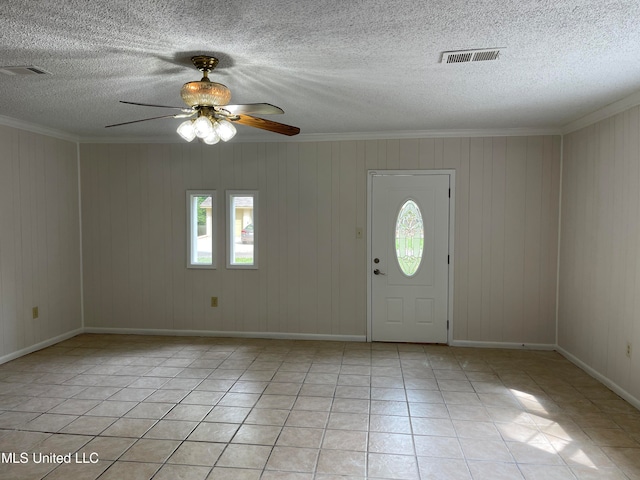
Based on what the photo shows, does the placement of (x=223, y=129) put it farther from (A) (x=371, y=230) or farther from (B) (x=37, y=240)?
(B) (x=37, y=240)

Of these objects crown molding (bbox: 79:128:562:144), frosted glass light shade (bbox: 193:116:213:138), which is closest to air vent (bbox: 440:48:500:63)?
frosted glass light shade (bbox: 193:116:213:138)

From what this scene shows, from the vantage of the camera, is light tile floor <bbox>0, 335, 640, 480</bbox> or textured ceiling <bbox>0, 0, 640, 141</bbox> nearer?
textured ceiling <bbox>0, 0, 640, 141</bbox>

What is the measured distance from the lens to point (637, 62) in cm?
273

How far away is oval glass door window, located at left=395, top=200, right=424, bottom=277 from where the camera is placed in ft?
16.6

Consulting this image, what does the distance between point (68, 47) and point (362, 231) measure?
3419mm

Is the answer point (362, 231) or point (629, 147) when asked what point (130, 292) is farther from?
point (629, 147)

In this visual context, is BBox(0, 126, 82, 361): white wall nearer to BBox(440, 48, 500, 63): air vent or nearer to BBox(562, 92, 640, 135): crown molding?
BBox(440, 48, 500, 63): air vent

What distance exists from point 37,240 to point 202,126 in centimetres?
340

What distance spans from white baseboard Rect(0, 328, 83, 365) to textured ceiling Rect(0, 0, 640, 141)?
2.41 m

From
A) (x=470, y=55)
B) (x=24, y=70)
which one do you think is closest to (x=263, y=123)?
(x=470, y=55)

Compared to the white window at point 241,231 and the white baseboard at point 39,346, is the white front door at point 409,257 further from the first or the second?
the white baseboard at point 39,346

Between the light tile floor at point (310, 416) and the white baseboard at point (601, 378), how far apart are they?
2.4 inches

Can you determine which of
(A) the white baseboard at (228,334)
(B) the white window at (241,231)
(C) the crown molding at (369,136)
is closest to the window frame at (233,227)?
(B) the white window at (241,231)

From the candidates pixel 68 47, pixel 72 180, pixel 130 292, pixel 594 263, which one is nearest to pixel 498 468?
pixel 594 263
